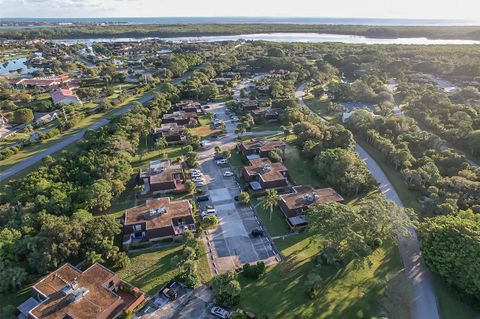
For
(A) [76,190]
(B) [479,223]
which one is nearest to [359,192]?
(B) [479,223]

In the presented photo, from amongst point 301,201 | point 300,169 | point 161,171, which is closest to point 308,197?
point 301,201

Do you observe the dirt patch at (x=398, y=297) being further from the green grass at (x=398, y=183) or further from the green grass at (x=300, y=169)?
the green grass at (x=300, y=169)

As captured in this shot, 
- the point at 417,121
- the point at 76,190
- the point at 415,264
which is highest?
the point at 417,121

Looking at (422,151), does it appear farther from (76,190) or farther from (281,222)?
(76,190)

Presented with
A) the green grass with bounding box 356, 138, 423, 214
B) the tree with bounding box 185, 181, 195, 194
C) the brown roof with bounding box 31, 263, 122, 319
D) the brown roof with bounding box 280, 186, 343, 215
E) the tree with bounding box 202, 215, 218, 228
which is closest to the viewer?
the brown roof with bounding box 31, 263, 122, 319

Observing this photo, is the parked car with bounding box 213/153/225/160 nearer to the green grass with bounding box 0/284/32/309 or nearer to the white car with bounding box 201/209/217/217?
the white car with bounding box 201/209/217/217

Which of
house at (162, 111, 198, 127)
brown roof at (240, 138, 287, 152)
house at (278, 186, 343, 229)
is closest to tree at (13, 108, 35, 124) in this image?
house at (162, 111, 198, 127)

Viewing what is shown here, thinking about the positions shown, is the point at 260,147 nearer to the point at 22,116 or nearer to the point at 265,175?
the point at 265,175
